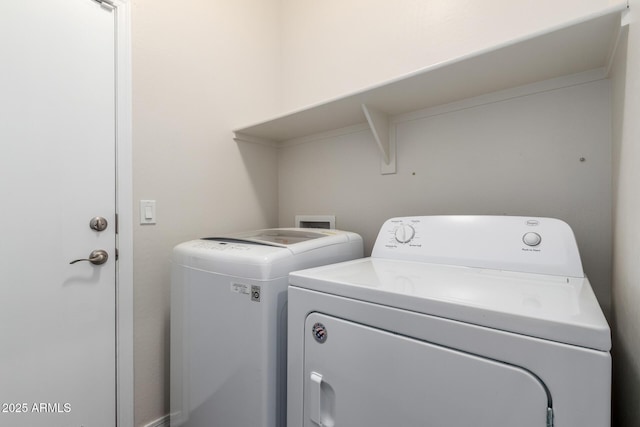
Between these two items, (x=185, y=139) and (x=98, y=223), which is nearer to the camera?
(x=98, y=223)

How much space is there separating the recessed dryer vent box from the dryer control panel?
59 cm

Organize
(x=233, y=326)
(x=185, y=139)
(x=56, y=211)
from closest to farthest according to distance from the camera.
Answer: (x=233, y=326), (x=56, y=211), (x=185, y=139)

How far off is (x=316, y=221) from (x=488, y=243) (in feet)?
3.59

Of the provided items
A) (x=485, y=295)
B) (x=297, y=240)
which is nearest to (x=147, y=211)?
(x=297, y=240)

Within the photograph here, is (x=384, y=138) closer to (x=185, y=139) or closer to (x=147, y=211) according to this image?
(x=185, y=139)

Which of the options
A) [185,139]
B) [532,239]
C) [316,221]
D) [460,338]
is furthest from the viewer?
[316,221]

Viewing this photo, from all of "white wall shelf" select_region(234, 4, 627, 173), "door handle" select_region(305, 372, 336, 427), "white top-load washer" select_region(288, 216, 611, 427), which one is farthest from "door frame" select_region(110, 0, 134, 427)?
"door handle" select_region(305, 372, 336, 427)

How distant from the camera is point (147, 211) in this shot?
1458 mm

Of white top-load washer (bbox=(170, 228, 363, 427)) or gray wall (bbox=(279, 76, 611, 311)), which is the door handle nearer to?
white top-load washer (bbox=(170, 228, 363, 427))

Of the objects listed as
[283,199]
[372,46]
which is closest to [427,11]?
[372,46]

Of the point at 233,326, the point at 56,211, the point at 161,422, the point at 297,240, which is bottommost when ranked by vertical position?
the point at 161,422

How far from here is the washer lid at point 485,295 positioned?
0.52 m

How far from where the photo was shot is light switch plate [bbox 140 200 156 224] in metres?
1.44

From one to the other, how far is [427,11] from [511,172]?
2.95 ft
